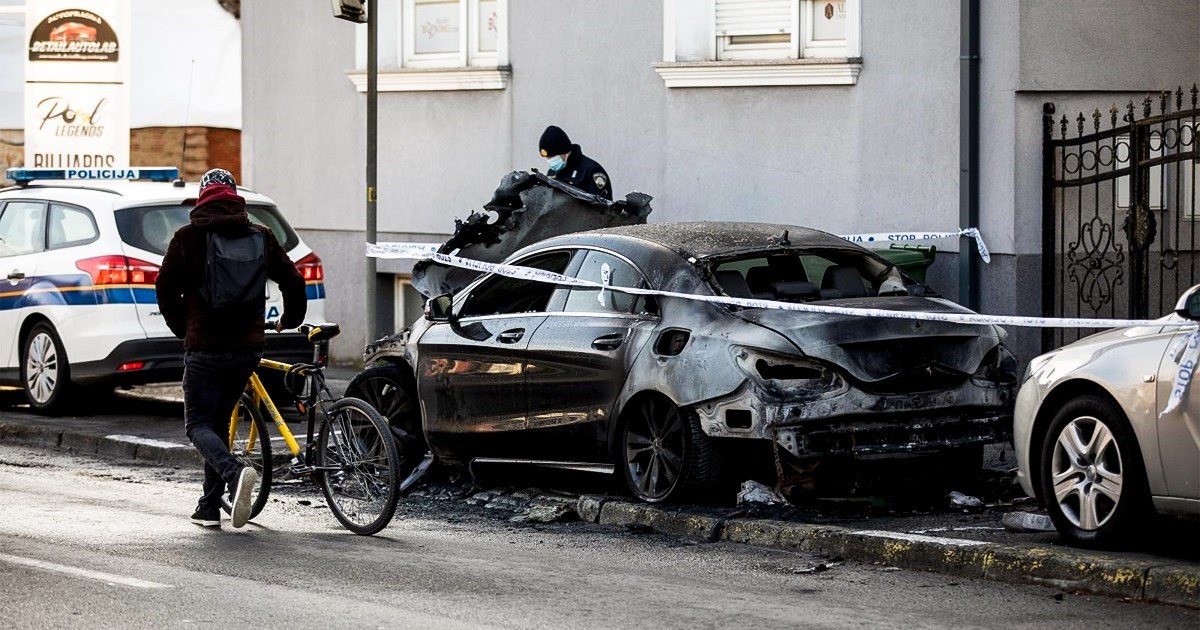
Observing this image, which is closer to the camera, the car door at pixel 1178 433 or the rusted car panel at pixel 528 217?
the car door at pixel 1178 433

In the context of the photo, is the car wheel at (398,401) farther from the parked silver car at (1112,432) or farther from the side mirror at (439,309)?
the parked silver car at (1112,432)

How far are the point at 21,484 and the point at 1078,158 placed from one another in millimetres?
7114

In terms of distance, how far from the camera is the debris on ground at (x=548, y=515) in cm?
1009

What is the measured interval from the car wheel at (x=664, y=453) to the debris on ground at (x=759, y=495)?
16 centimetres

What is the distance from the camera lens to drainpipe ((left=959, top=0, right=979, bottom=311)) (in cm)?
1356

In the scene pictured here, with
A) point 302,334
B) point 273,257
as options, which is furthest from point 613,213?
point 273,257

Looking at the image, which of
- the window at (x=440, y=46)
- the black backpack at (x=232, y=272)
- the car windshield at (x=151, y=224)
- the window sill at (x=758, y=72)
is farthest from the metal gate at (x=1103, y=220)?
the black backpack at (x=232, y=272)

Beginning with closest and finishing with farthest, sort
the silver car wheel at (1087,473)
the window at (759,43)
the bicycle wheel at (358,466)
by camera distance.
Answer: the silver car wheel at (1087,473) → the bicycle wheel at (358,466) → the window at (759,43)

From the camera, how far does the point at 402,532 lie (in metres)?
9.70

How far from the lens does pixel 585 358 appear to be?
10.2m

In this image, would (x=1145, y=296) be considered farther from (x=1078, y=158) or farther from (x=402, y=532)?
(x=402, y=532)

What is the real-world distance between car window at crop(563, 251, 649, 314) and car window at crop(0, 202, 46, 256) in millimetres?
5919

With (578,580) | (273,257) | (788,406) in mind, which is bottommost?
(578,580)

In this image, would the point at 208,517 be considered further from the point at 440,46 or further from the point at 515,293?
the point at 440,46
